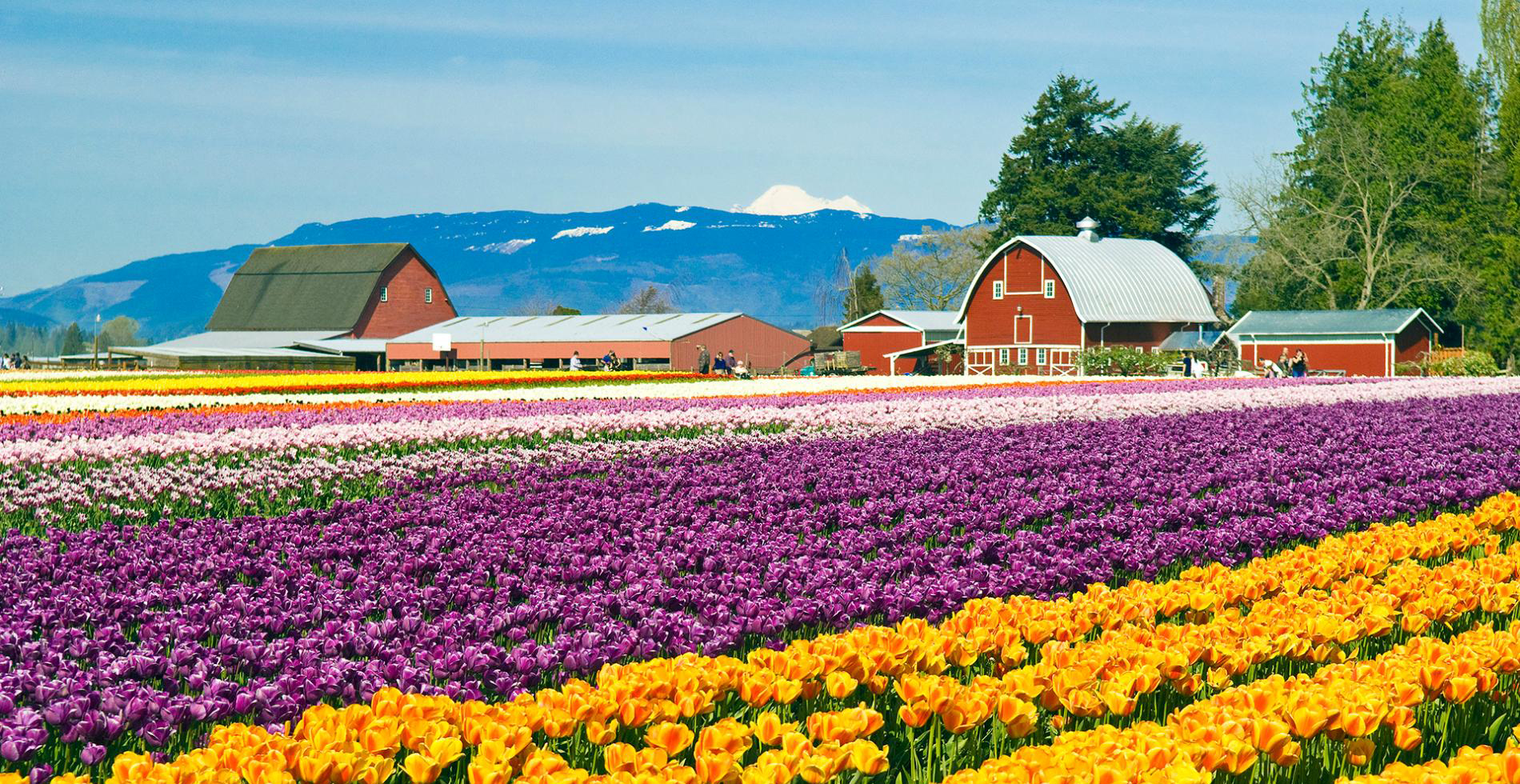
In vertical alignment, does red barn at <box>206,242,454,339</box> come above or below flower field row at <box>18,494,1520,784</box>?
above

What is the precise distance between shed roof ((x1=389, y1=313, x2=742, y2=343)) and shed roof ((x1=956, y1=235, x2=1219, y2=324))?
1507cm

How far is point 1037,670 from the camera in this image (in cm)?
470

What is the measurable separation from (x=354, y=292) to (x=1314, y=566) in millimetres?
96811

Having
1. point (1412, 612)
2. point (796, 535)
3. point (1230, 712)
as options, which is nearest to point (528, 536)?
point (796, 535)

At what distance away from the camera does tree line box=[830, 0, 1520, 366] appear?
6700cm

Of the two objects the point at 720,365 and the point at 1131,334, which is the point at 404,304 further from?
the point at 1131,334

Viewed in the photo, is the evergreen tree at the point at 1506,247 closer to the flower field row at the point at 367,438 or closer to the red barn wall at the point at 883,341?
the red barn wall at the point at 883,341

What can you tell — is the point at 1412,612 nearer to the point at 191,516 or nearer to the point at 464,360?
the point at 191,516

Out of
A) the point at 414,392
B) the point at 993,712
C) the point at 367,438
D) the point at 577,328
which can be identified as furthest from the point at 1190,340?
the point at 993,712

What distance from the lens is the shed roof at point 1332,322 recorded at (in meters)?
59.6

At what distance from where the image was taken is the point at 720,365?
69000 mm

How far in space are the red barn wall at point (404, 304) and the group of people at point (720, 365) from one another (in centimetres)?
3345

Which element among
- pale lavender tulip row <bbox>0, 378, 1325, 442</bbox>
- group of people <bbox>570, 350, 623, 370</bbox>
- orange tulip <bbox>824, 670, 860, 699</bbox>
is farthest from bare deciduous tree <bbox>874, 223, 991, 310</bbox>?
orange tulip <bbox>824, 670, 860, 699</bbox>

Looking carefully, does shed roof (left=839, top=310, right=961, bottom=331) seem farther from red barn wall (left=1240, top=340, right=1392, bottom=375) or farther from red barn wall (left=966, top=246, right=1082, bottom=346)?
red barn wall (left=1240, top=340, right=1392, bottom=375)
